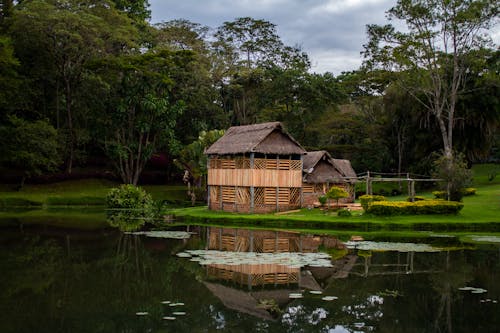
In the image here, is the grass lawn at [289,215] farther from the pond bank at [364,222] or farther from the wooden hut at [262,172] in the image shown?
the wooden hut at [262,172]

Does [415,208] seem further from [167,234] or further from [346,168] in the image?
[167,234]

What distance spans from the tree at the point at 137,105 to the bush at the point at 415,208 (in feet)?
84.7

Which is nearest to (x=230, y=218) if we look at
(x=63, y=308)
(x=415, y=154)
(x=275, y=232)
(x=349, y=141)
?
(x=275, y=232)

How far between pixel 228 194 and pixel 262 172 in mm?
3340

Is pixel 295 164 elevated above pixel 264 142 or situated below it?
below

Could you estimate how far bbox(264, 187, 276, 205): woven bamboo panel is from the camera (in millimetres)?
36094

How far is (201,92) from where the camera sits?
55688mm

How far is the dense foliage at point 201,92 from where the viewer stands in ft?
145

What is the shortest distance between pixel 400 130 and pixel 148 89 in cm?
2434

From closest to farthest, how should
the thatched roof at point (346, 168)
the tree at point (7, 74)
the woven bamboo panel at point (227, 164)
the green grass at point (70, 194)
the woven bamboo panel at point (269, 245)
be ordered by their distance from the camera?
the woven bamboo panel at point (269, 245) → the woven bamboo panel at point (227, 164) → the thatched roof at point (346, 168) → the tree at point (7, 74) → the green grass at point (70, 194)

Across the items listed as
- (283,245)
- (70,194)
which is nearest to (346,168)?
(283,245)

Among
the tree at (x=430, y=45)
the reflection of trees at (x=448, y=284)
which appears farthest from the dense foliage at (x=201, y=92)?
the reflection of trees at (x=448, y=284)

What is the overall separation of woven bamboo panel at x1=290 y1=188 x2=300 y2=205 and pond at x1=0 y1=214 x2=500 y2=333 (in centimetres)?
1316

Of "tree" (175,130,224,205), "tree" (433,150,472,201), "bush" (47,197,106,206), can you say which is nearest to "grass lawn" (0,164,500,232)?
"bush" (47,197,106,206)
